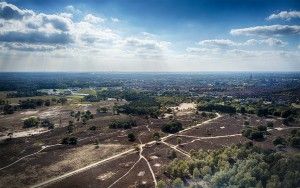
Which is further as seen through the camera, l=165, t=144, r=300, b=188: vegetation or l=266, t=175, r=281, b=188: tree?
l=165, t=144, r=300, b=188: vegetation

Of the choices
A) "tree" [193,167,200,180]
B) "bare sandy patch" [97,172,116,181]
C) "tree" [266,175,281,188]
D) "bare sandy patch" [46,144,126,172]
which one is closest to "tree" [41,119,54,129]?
"bare sandy patch" [46,144,126,172]

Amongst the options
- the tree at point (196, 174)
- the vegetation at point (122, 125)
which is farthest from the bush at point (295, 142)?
the vegetation at point (122, 125)

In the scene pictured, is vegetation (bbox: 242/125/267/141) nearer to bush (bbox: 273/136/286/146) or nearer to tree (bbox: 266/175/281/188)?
bush (bbox: 273/136/286/146)

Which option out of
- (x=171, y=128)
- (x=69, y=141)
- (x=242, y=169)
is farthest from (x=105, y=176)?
(x=171, y=128)

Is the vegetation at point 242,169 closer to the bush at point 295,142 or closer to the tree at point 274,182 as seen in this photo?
the tree at point 274,182

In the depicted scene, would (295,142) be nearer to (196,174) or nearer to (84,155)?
(196,174)

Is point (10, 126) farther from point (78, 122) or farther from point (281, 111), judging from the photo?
point (281, 111)

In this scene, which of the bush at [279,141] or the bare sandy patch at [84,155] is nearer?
the bare sandy patch at [84,155]

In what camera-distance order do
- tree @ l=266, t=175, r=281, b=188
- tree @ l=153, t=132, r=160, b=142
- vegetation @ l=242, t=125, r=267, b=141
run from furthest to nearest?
tree @ l=153, t=132, r=160, b=142 < vegetation @ l=242, t=125, r=267, b=141 < tree @ l=266, t=175, r=281, b=188

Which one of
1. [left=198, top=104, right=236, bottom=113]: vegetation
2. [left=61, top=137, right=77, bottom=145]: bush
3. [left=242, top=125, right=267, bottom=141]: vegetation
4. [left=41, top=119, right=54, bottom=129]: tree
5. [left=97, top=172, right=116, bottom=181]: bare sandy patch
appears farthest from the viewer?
[left=198, top=104, right=236, bottom=113]: vegetation
